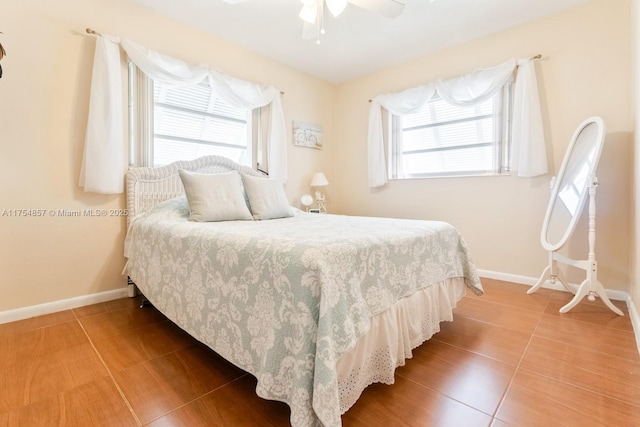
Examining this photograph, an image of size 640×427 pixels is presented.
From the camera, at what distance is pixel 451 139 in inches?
134

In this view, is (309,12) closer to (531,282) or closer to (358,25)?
(358,25)

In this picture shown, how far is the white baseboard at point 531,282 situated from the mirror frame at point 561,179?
48 centimetres

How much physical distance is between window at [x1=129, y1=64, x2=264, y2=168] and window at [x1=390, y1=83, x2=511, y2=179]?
180cm

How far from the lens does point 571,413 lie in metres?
1.18

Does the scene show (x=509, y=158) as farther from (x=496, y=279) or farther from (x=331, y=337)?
(x=331, y=337)

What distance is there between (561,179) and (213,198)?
2945 millimetres

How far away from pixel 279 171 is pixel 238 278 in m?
2.42

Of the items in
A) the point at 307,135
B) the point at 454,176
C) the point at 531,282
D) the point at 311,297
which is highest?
the point at 307,135

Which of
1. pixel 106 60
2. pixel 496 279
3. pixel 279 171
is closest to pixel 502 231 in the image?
pixel 496 279

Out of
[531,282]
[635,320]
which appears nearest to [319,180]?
[531,282]

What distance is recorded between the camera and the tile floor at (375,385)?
117 cm

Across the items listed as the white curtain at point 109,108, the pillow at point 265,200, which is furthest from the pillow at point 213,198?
the white curtain at point 109,108

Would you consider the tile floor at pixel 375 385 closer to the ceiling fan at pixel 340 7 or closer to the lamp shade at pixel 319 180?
the ceiling fan at pixel 340 7

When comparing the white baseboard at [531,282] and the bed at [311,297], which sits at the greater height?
the bed at [311,297]
